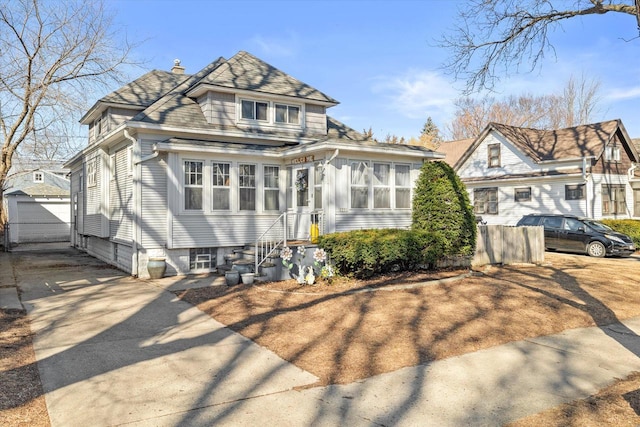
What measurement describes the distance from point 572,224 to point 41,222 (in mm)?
28988

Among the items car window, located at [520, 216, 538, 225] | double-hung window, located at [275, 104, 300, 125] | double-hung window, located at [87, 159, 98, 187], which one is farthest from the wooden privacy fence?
double-hung window, located at [87, 159, 98, 187]

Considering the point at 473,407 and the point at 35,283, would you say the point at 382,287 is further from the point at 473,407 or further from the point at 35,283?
the point at 35,283

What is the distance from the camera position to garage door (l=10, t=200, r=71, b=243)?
28.3m

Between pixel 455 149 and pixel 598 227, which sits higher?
pixel 455 149

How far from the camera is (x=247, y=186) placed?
1455cm

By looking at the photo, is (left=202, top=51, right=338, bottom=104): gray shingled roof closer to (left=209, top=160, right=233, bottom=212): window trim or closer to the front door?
(left=209, top=160, right=233, bottom=212): window trim

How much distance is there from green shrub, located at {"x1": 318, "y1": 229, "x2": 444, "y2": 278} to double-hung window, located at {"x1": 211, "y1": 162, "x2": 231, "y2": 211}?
3951mm

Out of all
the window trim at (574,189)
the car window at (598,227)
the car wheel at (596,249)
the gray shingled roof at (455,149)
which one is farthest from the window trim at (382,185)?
the gray shingled roof at (455,149)

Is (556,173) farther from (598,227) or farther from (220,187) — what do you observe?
(220,187)

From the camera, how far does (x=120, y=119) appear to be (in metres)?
17.2

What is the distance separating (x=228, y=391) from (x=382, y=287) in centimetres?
566

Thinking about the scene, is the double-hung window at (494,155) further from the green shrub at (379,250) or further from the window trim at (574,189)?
the green shrub at (379,250)

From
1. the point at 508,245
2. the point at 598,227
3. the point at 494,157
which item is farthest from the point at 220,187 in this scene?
the point at 494,157

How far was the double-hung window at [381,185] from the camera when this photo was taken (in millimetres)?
14625
